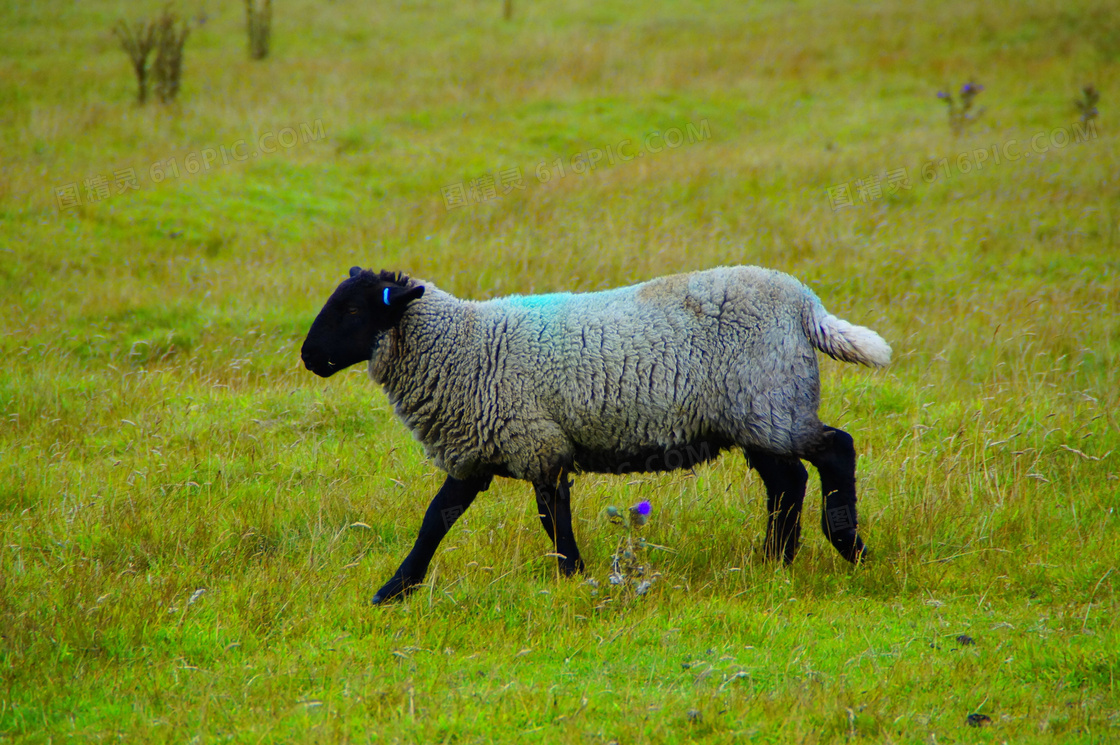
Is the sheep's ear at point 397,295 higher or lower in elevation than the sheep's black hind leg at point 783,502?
higher

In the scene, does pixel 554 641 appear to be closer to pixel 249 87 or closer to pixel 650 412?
pixel 650 412

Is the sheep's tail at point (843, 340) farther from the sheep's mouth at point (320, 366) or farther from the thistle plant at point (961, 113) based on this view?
the thistle plant at point (961, 113)

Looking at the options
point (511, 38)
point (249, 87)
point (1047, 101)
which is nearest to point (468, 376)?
point (249, 87)

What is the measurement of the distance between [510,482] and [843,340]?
274cm

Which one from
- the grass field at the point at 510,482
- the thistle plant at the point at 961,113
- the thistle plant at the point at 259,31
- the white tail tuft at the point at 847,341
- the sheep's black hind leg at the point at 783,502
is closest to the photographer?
the grass field at the point at 510,482

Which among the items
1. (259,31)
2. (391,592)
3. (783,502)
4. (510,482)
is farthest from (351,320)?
(259,31)

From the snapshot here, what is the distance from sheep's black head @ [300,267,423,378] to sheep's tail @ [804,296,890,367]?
2311 millimetres

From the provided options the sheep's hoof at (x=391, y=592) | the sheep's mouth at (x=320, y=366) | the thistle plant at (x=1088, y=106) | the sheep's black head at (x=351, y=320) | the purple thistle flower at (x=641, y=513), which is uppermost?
the thistle plant at (x=1088, y=106)

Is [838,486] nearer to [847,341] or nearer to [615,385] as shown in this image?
[847,341]

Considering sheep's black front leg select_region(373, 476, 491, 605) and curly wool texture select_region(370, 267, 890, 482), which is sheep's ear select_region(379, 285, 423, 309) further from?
sheep's black front leg select_region(373, 476, 491, 605)

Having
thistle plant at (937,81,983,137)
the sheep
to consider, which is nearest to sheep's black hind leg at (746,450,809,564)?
the sheep

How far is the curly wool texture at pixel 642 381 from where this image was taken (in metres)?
4.70

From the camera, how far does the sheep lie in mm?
4699

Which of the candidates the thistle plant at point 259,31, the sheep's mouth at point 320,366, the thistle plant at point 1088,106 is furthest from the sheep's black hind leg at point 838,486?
the thistle plant at point 259,31
